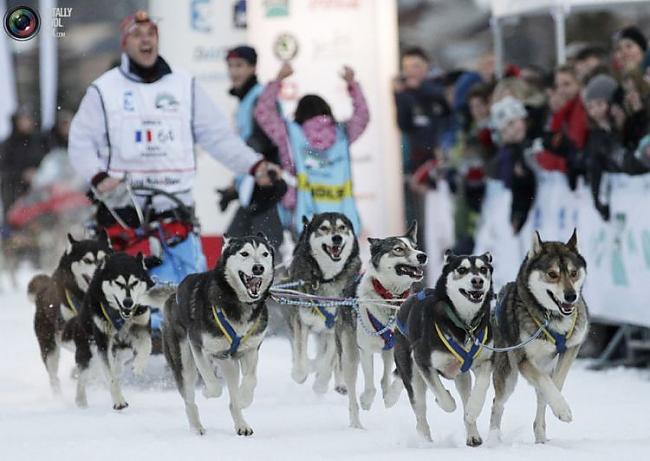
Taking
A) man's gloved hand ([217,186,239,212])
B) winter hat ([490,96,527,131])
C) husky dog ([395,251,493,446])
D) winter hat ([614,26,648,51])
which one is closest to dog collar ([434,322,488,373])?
husky dog ([395,251,493,446])

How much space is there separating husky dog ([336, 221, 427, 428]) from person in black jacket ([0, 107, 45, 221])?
39.2 ft

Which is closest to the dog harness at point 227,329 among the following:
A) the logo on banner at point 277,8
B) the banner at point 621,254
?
the banner at point 621,254

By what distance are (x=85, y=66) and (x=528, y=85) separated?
534 inches

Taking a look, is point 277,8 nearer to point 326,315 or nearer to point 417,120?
point 417,120

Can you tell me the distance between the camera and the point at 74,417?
26.0 feet

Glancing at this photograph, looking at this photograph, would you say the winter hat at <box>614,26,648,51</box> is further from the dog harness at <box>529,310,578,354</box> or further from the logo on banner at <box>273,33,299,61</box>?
the dog harness at <box>529,310,578,354</box>

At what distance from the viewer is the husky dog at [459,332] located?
6508 mm

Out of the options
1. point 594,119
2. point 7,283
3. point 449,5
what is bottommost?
point 7,283

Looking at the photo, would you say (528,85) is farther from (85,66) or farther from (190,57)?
(85,66)

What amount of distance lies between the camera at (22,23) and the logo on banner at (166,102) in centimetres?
81

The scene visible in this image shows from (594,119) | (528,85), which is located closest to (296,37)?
(528,85)

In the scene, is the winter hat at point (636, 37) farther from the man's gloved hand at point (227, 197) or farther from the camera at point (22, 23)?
the camera at point (22, 23)

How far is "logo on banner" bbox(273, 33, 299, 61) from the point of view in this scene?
1284 centimetres

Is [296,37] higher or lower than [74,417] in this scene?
higher
